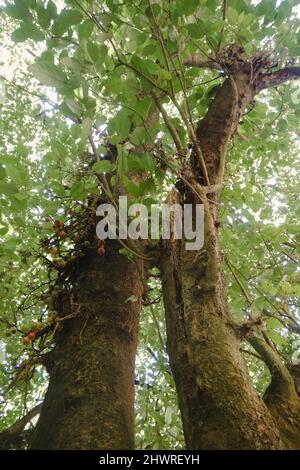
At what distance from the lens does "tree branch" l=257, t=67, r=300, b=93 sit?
2713 mm

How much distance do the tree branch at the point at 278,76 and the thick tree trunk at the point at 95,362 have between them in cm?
171

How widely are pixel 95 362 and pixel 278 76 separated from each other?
2428 mm

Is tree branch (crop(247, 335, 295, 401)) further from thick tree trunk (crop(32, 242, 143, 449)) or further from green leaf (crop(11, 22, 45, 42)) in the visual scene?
green leaf (crop(11, 22, 45, 42))

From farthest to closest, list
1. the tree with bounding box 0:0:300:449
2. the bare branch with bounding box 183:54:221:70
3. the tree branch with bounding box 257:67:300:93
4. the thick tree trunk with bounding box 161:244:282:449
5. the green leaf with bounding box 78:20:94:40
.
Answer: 1. the bare branch with bounding box 183:54:221:70
2. the tree branch with bounding box 257:67:300:93
3. the green leaf with bounding box 78:20:94:40
4. the tree with bounding box 0:0:300:449
5. the thick tree trunk with bounding box 161:244:282:449

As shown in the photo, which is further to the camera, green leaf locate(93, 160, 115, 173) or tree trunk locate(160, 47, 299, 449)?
green leaf locate(93, 160, 115, 173)

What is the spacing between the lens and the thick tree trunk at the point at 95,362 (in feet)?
4.06

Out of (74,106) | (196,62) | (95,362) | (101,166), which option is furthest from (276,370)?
(196,62)

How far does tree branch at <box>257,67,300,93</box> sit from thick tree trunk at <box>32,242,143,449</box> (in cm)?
171

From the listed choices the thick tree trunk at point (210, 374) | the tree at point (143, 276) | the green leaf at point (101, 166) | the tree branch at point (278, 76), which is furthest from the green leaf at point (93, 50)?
the tree branch at point (278, 76)

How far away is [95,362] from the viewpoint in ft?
4.82

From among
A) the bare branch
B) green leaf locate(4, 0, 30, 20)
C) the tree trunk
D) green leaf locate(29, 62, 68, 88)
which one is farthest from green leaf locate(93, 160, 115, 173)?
the bare branch

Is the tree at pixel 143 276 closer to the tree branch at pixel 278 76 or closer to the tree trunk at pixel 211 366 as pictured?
the tree trunk at pixel 211 366
